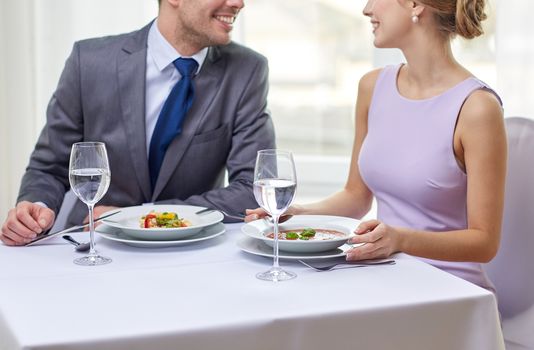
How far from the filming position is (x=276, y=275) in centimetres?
137

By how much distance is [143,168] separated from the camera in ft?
7.37

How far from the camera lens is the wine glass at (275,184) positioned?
133 centimetres

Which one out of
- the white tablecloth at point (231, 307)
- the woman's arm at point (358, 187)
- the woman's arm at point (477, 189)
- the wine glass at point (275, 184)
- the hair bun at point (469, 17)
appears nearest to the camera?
the white tablecloth at point (231, 307)

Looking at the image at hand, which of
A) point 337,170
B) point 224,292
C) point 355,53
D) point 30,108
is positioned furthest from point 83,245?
point 355,53

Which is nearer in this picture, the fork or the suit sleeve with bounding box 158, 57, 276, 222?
the fork

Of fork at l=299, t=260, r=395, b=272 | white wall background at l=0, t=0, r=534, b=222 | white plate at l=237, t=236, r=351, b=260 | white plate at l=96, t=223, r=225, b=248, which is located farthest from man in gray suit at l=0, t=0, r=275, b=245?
white wall background at l=0, t=0, r=534, b=222

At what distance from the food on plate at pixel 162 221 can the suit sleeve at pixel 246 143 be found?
455 millimetres

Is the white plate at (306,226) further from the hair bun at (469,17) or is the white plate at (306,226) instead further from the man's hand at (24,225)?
the hair bun at (469,17)

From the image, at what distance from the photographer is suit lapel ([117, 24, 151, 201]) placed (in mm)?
2244

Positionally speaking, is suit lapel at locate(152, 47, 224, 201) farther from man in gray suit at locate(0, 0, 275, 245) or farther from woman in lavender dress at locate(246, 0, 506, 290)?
woman in lavender dress at locate(246, 0, 506, 290)

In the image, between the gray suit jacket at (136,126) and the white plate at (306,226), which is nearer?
the white plate at (306,226)

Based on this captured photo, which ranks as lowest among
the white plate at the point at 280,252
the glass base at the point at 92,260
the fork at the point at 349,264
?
the glass base at the point at 92,260

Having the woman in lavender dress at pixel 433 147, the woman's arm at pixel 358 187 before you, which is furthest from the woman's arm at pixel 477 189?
the woman's arm at pixel 358 187

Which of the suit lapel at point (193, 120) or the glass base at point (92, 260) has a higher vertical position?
the suit lapel at point (193, 120)
